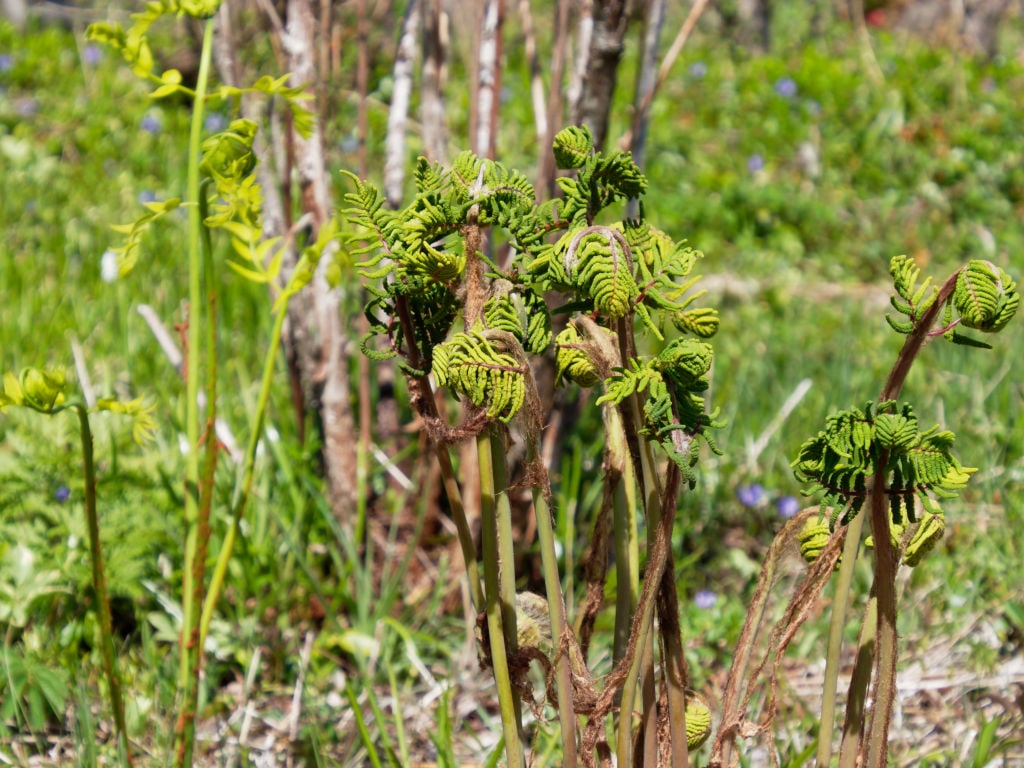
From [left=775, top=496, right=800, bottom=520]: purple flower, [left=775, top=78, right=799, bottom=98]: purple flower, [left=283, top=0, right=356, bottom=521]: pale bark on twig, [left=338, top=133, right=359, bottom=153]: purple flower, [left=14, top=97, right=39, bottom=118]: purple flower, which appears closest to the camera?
[left=283, top=0, right=356, bottom=521]: pale bark on twig

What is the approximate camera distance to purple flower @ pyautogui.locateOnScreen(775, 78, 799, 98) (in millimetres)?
5629

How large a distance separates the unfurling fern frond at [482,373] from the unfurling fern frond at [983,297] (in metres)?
0.35

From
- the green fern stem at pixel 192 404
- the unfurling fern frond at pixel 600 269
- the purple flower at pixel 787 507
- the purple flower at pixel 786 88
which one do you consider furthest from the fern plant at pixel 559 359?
the purple flower at pixel 786 88

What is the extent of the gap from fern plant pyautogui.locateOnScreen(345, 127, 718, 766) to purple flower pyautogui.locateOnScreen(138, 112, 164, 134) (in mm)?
3963

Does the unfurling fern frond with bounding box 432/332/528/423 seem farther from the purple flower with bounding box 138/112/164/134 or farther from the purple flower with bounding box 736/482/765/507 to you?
the purple flower with bounding box 138/112/164/134

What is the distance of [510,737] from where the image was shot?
3.33 feet

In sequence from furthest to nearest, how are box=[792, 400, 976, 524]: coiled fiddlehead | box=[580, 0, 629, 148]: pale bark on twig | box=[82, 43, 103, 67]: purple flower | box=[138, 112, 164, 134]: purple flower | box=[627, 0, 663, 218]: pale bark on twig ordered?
box=[82, 43, 103, 67]: purple flower
box=[138, 112, 164, 134]: purple flower
box=[627, 0, 663, 218]: pale bark on twig
box=[580, 0, 629, 148]: pale bark on twig
box=[792, 400, 976, 524]: coiled fiddlehead

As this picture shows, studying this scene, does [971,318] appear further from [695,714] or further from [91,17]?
[91,17]

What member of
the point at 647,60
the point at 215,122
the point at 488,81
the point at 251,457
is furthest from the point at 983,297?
the point at 215,122

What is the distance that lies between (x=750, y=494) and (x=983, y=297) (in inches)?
59.2

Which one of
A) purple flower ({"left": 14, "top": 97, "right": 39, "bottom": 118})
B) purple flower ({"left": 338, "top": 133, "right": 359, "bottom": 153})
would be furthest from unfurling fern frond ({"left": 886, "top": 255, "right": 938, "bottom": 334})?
purple flower ({"left": 14, "top": 97, "right": 39, "bottom": 118})

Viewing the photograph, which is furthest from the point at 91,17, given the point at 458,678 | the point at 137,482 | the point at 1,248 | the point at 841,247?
the point at 458,678

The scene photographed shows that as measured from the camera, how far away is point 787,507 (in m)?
2.24

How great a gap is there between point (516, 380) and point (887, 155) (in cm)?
483
